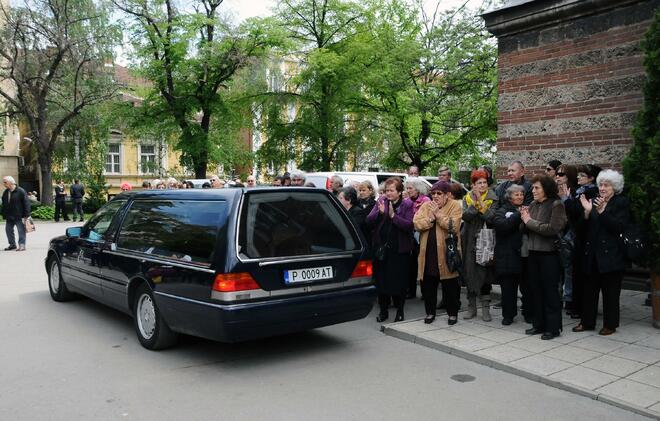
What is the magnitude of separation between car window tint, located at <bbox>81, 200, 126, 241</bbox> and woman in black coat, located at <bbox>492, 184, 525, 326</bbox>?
4.60 metres

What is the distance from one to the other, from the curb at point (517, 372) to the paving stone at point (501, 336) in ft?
2.03

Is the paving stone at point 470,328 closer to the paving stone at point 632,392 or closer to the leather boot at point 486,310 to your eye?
the leather boot at point 486,310

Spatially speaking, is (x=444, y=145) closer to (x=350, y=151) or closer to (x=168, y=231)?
(x=350, y=151)

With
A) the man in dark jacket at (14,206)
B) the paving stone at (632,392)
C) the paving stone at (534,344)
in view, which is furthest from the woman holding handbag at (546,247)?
the man in dark jacket at (14,206)

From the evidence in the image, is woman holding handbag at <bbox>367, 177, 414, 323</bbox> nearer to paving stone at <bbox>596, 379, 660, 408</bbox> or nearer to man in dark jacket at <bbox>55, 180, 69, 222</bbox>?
paving stone at <bbox>596, 379, 660, 408</bbox>

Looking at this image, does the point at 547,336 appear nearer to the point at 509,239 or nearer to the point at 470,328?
the point at 470,328

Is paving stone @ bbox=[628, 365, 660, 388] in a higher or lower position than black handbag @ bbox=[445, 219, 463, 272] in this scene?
lower

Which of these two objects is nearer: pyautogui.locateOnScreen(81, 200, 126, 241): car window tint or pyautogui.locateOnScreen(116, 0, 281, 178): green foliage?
pyautogui.locateOnScreen(81, 200, 126, 241): car window tint

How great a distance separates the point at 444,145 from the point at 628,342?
66.9ft

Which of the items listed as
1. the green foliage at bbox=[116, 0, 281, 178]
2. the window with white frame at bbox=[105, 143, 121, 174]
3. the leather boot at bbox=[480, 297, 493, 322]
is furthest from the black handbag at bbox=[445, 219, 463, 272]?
the window with white frame at bbox=[105, 143, 121, 174]

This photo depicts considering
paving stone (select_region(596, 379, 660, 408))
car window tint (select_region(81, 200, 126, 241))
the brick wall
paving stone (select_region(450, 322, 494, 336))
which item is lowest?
paving stone (select_region(596, 379, 660, 408))

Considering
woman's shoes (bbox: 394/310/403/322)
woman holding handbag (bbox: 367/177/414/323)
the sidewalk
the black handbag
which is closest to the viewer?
the sidewalk

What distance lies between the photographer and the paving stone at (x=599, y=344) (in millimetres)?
5609

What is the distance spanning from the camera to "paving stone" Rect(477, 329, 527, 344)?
5.98 m
